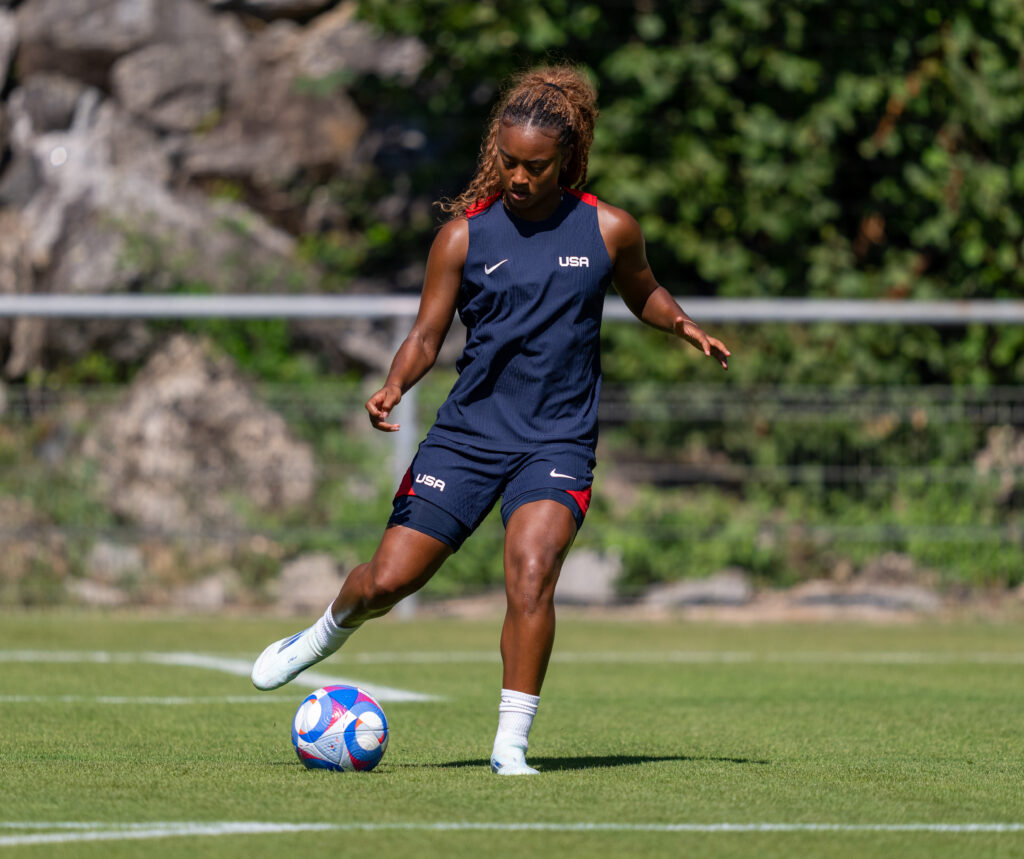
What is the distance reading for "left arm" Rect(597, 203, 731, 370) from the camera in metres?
4.77

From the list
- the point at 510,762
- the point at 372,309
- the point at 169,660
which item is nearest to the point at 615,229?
the point at 510,762

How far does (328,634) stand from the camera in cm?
484

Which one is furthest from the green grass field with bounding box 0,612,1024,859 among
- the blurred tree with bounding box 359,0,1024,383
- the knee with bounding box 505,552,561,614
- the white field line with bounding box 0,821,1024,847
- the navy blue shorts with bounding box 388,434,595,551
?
the blurred tree with bounding box 359,0,1024,383

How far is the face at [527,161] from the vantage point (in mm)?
4602

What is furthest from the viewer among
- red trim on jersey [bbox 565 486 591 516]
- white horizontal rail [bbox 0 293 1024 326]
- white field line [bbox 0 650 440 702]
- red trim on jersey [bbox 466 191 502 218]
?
white horizontal rail [bbox 0 293 1024 326]

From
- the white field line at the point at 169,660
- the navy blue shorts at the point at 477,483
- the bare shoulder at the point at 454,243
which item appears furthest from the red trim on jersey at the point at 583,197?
the white field line at the point at 169,660

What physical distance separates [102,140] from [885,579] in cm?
793

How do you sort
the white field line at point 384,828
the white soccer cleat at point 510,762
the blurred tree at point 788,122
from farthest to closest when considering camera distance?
the blurred tree at point 788,122
the white soccer cleat at point 510,762
the white field line at point 384,828

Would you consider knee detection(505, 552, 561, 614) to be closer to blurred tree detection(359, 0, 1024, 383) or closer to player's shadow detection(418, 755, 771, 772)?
player's shadow detection(418, 755, 771, 772)

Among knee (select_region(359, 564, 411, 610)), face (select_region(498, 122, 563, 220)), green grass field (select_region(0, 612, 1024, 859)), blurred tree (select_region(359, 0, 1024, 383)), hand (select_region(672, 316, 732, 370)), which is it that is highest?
blurred tree (select_region(359, 0, 1024, 383))

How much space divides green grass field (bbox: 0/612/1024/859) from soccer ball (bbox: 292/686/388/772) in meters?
0.07

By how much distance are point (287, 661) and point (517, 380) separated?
3.48 feet

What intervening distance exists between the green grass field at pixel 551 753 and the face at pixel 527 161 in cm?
158

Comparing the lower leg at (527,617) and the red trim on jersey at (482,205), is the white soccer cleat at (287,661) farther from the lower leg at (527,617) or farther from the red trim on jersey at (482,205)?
the red trim on jersey at (482,205)
